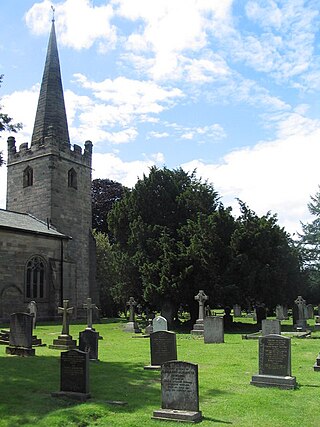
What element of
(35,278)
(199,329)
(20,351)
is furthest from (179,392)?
(35,278)

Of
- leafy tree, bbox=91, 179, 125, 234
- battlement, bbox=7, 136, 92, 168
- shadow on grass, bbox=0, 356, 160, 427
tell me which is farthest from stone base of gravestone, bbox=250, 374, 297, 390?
leafy tree, bbox=91, 179, 125, 234

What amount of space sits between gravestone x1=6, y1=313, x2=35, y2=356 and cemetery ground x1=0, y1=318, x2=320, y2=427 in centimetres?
36

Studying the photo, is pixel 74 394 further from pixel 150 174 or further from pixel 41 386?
pixel 150 174

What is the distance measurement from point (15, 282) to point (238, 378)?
925 inches

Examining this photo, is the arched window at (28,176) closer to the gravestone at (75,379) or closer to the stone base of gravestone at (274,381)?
the gravestone at (75,379)

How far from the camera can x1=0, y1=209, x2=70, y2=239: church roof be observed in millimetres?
31342

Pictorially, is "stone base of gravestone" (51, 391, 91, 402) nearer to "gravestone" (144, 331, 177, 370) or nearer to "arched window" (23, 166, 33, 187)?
"gravestone" (144, 331, 177, 370)

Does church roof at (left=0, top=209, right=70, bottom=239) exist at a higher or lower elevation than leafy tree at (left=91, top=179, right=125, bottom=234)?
lower

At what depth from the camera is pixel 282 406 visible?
26.2 feet

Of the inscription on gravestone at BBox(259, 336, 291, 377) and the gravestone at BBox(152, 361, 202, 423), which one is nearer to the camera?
the gravestone at BBox(152, 361, 202, 423)

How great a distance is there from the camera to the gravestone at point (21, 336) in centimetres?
1437

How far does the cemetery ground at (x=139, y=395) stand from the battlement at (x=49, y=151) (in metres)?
25.6

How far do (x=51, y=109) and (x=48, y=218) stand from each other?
32.3 feet

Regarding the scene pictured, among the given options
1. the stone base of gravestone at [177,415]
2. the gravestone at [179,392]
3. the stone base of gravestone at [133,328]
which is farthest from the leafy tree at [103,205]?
the stone base of gravestone at [177,415]
